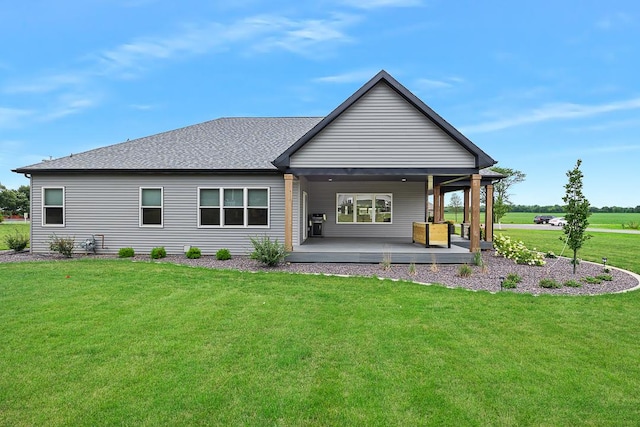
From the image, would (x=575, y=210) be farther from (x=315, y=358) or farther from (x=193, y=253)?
(x=193, y=253)

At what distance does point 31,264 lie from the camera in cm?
1064

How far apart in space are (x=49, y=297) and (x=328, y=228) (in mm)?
11438

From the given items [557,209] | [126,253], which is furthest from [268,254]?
[557,209]

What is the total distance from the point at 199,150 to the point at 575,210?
42.9 ft

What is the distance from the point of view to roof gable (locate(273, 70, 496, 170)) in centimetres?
1111

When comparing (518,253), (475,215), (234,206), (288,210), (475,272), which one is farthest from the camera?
(234,206)

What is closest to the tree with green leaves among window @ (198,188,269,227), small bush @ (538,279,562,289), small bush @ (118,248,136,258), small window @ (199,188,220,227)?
small bush @ (538,279,562,289)

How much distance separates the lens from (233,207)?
12.8 m

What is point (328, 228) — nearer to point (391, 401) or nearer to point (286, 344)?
point (286, 344)

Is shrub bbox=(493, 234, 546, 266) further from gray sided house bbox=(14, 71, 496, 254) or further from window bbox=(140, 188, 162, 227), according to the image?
window bbox=(140, 188, 162, 227)

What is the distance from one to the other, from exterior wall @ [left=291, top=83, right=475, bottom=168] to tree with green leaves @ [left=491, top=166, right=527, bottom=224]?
1060 inches

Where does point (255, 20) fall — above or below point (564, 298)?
above

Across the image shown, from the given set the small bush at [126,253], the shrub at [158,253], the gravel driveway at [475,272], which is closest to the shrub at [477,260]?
the gravel driveway at [475,272]

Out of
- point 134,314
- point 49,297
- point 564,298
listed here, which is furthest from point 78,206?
point 564,298
